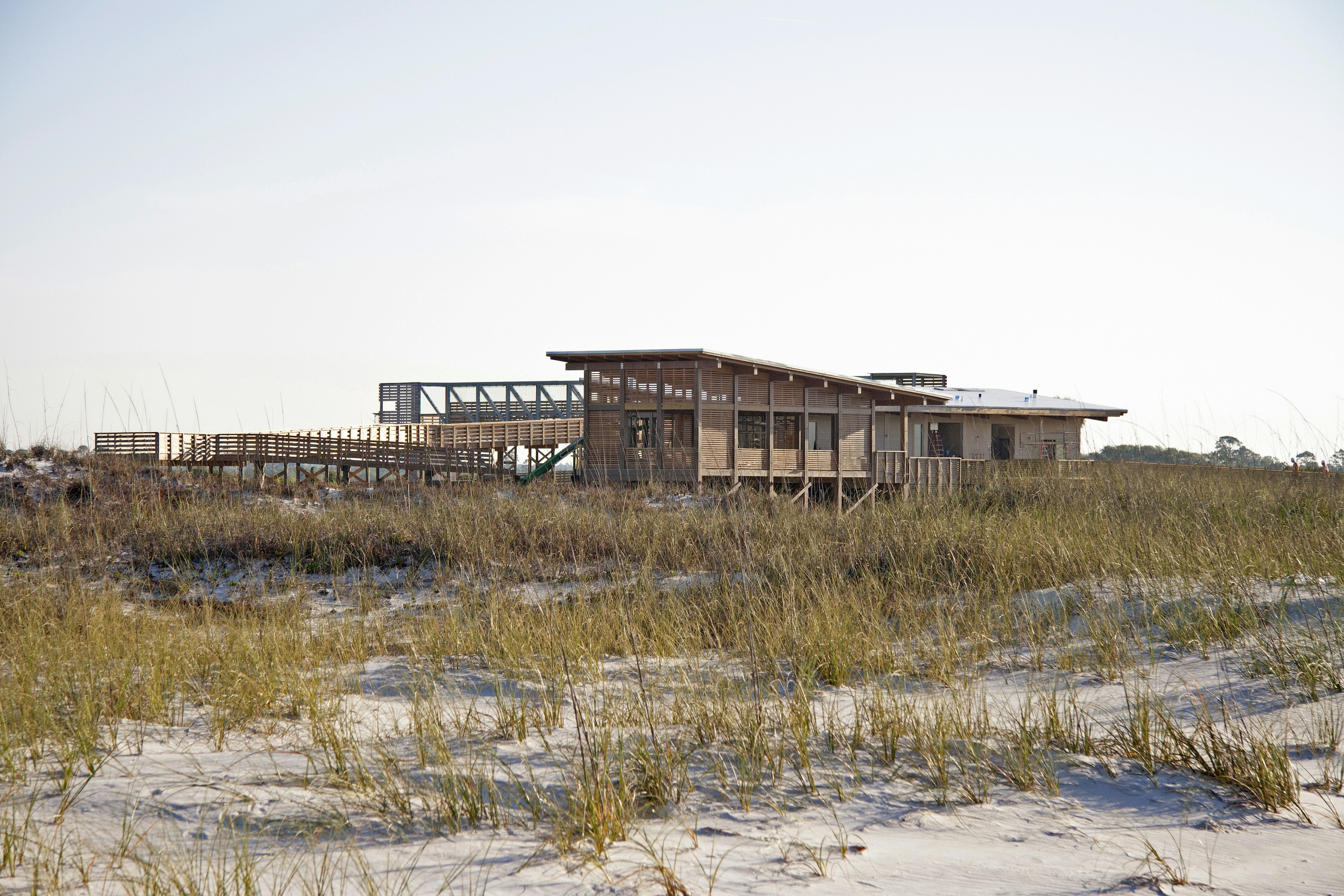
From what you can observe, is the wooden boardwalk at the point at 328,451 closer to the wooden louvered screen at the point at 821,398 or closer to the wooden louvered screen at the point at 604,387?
the wooden louvered screen at the point at 604,387

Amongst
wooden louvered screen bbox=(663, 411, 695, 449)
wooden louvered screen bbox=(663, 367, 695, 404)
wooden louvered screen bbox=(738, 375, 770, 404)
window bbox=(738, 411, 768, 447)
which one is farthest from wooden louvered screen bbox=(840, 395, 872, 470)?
wooden louvered screen bbox=(663, 367, 695, 404)

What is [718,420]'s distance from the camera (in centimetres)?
2188

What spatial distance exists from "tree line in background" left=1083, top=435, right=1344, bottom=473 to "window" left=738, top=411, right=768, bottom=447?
1071 centimetres

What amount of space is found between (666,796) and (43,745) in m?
2.98

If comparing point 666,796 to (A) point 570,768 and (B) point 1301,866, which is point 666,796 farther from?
(B) point 1301,866

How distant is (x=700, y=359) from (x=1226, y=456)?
11297 millimetres

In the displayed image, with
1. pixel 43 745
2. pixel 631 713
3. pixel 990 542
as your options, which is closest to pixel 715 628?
pixel 631 713

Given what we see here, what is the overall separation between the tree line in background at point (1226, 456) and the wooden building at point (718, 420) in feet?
30.6

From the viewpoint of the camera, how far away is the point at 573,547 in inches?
459

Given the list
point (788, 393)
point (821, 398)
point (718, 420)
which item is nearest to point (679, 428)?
point (718, 420)

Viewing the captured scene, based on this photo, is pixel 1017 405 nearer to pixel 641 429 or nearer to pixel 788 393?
pixel 788 393

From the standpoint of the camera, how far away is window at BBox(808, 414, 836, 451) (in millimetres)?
24750

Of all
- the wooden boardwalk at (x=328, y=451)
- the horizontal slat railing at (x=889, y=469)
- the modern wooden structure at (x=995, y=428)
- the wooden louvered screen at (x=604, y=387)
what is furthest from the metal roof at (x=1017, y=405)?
the wooden boardwalk at (x=328, y=451)

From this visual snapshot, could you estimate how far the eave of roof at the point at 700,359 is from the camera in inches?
797
